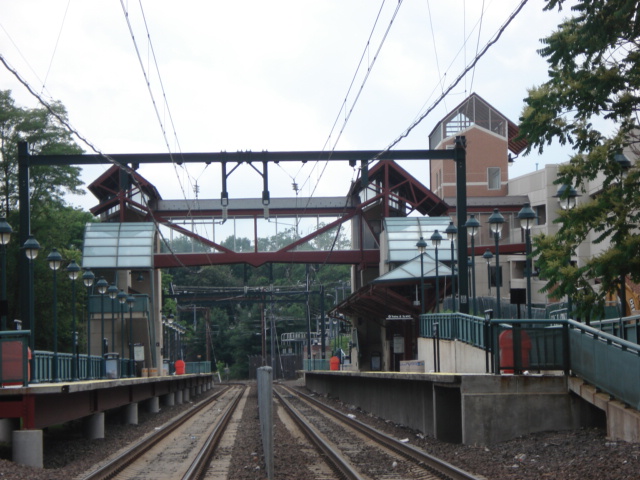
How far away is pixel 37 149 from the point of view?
184 feet

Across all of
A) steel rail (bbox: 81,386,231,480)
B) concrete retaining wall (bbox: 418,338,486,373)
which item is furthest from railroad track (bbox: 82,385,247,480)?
concrete retaining wall (bbox: 418,338,486,373)

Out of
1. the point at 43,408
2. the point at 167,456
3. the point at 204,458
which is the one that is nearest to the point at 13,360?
the point at 43,408

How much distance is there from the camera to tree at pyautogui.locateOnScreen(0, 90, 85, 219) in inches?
2152

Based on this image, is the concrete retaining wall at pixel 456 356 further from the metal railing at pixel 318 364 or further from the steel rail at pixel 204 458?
the metal railing at pixel 318 364

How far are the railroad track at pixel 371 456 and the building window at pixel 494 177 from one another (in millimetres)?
52824

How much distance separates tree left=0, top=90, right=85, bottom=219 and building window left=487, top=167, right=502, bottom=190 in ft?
111

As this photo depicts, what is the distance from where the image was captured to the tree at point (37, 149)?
5466 cm

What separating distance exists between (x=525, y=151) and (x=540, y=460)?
5951mm

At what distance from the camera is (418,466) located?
1526cm

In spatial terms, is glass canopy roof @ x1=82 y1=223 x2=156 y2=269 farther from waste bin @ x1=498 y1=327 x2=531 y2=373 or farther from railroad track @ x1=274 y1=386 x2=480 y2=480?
waste bin @ x1=498 y1=327 x2=531 y2=373

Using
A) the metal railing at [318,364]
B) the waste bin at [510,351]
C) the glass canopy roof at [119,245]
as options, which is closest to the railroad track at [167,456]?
the waste bin at [510,351]

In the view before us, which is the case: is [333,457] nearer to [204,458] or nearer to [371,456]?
[371,456]

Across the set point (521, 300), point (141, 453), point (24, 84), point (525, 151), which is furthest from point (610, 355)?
point (24, 84)

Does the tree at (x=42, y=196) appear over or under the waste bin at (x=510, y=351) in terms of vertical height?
over
